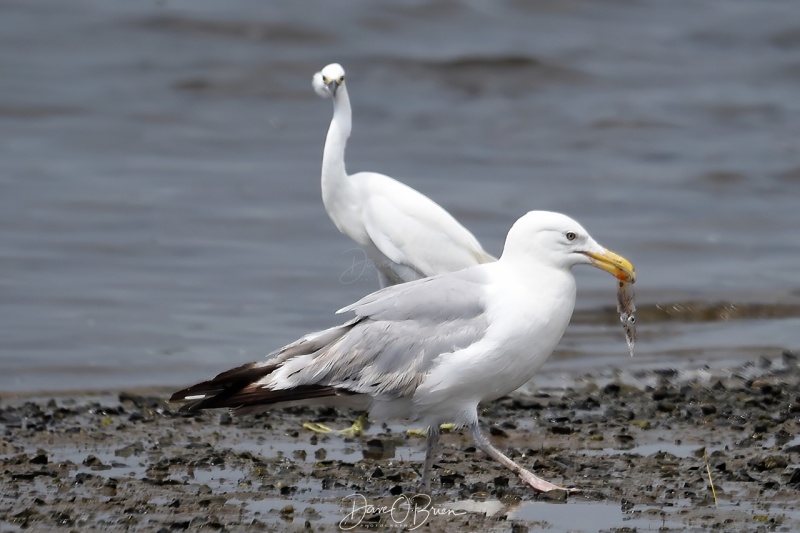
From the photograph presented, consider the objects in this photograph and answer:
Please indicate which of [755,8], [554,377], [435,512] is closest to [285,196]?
[554,377]

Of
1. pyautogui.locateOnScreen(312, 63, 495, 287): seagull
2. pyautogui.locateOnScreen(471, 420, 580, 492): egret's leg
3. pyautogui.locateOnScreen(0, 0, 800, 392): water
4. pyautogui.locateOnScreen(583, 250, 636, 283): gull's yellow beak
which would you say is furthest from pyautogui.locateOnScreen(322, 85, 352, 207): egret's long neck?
pyautogui.locateOnScreen(471, 420, 580, 492): egret's leg

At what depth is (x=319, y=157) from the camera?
18656 millimetres

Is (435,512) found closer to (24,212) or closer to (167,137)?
(24,212)

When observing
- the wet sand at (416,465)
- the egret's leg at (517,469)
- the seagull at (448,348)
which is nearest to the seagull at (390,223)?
the wet sand at (416,465)

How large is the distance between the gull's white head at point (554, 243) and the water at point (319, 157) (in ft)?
13.7

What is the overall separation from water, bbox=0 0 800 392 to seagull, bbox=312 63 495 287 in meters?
1.40

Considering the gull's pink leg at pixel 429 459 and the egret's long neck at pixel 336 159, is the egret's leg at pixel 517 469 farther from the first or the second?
the egret's long neck at pixel 336 159

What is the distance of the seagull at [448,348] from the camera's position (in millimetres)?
6730

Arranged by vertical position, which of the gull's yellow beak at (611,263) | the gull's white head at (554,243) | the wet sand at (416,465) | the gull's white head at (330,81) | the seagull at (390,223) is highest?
the gull's white head at (330,81)

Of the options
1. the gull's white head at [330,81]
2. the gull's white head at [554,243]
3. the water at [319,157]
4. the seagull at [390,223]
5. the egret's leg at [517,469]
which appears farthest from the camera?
the water at [319,157]

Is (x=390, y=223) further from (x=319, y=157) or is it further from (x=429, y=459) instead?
(x=319, y=157)

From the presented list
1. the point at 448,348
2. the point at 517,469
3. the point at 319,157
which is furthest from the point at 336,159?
the point at 319,157

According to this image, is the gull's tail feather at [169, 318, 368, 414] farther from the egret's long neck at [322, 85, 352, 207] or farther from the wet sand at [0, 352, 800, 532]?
the egret's long neck at [322, 85, 352, 207]

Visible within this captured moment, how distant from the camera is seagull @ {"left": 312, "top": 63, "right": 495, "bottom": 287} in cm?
1041
